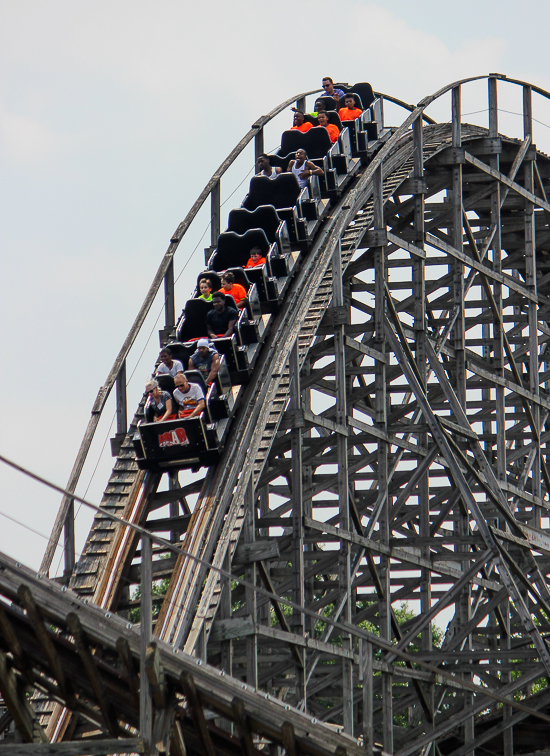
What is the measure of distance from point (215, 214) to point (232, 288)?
2.45 m

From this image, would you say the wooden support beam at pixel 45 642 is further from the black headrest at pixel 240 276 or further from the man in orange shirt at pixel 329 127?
the man in orange shirt at pixel 329 127

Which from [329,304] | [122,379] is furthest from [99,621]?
[329,304]

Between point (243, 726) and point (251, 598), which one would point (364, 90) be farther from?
point (243, 726)

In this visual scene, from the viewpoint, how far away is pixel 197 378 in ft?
36.0

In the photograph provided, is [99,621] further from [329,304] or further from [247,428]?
[329,304]

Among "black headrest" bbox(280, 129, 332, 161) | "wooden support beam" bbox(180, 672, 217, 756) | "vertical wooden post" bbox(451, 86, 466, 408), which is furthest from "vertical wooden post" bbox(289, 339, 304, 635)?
"black headrest" bbox(280, 129, 332, 161)

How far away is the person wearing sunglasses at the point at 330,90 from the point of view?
57.8 ft

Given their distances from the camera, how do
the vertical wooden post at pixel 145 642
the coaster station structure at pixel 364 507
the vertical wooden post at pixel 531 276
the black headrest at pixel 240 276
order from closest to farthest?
the vertical wooden post at pixel 145 642, the coaster station structure at pixel 364 507, the black headrest at pixel 240 276, the vertical wooden post at pixel 531 276

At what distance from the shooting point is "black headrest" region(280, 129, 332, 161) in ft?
52.4

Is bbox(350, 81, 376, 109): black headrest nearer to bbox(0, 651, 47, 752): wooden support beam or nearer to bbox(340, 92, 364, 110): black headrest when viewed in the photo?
bbox(340, 92, 364, 110): black headrest

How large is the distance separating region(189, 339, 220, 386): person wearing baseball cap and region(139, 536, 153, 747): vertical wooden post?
4.87m

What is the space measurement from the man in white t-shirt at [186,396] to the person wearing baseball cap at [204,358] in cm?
38

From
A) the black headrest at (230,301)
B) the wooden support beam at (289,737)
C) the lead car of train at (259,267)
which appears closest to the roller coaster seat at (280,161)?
the lead car of train at (259,267)

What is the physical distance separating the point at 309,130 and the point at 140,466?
6.95 meters
